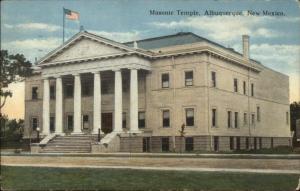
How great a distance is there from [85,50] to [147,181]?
945 inches

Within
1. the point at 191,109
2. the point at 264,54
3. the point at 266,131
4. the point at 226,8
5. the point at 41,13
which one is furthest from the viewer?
the point at 266,131

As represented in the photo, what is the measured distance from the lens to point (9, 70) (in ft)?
68.8

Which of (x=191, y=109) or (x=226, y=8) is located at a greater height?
(x=226, y=8)

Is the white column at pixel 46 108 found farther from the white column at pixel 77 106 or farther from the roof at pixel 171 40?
the roof at pixel 171 40

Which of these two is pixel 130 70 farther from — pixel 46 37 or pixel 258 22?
pixel 258 22

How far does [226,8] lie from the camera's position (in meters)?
17.5

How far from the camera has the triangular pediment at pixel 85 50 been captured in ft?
125

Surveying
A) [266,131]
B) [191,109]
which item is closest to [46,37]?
[191,109]

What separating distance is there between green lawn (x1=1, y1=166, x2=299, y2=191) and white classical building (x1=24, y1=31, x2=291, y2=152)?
1627cm

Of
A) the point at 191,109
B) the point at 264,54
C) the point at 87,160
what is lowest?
the point at 87,160

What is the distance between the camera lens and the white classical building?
36.2 m

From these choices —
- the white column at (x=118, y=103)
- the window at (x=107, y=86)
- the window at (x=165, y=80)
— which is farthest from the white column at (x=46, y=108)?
the window at (x=165, y=80)

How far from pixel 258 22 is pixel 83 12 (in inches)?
285

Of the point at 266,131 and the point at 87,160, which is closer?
the point at 87,160
